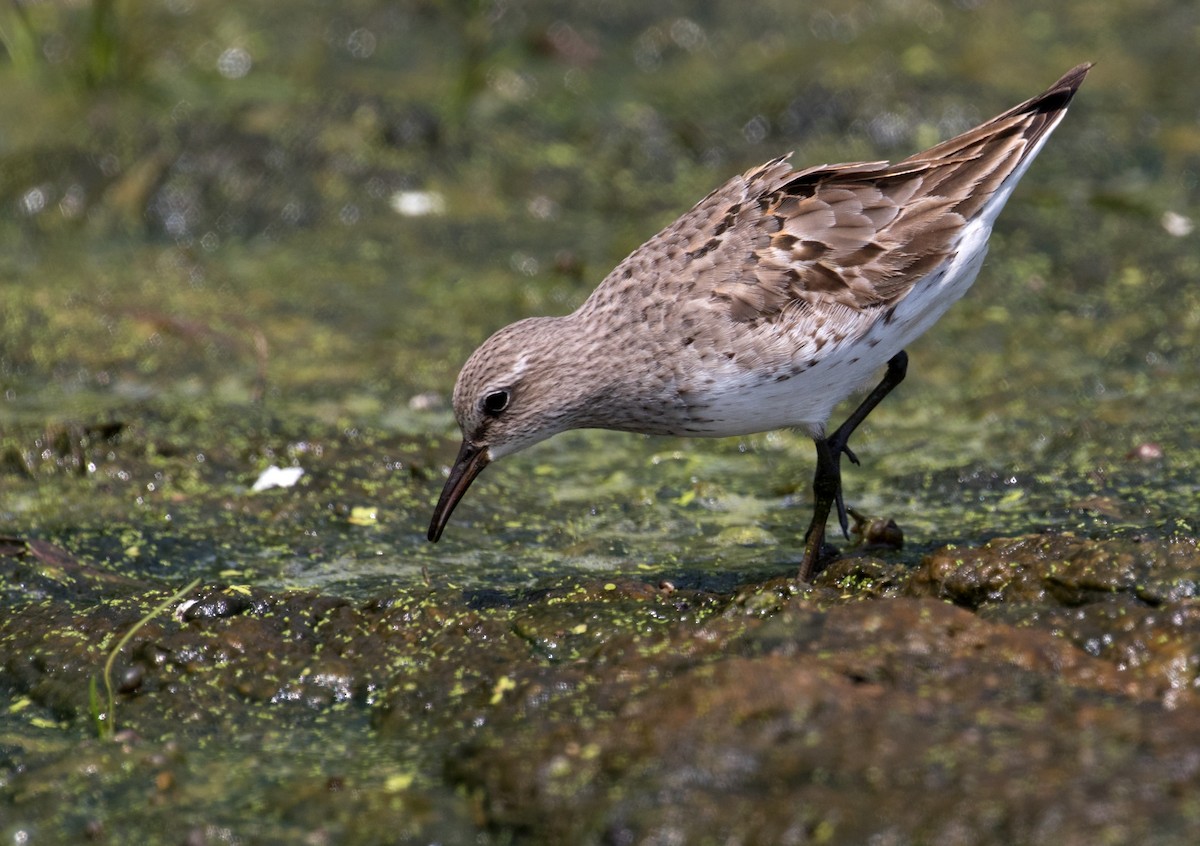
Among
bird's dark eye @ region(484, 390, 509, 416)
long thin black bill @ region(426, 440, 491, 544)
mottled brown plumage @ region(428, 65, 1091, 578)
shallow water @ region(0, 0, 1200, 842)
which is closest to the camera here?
mottled brown plumage @ region(428, 65, 1091, 578)

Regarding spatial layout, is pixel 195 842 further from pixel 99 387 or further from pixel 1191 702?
pixel 99 387

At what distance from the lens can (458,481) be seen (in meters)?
6.13

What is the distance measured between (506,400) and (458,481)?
44cm

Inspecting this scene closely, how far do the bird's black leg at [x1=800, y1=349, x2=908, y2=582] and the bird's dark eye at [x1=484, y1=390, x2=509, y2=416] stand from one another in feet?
4.28

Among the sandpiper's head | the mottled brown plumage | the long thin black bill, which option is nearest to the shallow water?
the long thin black bill

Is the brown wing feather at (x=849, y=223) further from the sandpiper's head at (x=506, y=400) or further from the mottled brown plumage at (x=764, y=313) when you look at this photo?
the sandpiper's head at (x=506, y=400)

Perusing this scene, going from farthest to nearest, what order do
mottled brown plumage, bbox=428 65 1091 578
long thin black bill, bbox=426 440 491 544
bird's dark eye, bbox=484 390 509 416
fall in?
long thin black bill, bbox=426 440 491 544 < bird's dark eye, bbox=484 390 509 416 < mottled brown plumage, bbox=428 65 1091 578

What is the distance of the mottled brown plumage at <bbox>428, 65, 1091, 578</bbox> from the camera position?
5.66 m

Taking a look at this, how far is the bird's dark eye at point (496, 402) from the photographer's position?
592 cm

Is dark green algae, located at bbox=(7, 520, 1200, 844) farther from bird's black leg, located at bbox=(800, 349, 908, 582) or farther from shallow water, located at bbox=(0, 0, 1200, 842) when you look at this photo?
bird's black leg, located at bbox=(800, 349, 908, 582)

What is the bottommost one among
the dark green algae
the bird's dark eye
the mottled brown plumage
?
the dark green algae

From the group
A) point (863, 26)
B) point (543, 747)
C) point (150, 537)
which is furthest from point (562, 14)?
point (543, 747)

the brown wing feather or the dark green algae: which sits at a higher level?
the brown wing feather

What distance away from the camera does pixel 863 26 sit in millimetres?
12484
